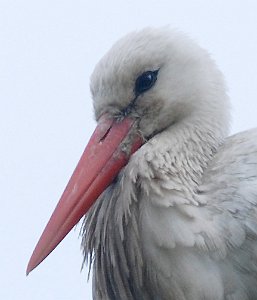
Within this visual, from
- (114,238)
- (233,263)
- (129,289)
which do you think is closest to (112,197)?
(114,238)

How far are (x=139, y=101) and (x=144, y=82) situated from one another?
0.06 metres

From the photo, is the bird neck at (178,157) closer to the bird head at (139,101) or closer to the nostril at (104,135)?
the bird head at (139,101)

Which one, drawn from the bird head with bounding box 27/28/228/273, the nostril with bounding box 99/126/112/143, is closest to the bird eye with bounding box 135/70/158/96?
the bird head with bounding box 27/28/228/273

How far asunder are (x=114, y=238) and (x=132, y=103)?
0.43 m

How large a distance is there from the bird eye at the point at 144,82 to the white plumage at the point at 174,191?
0.02 meters

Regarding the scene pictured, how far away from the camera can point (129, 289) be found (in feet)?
7.57

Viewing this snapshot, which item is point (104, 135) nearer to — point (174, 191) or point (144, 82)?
point (144, 82)

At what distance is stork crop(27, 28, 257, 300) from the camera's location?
2139 millimetres

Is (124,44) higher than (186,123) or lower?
higher

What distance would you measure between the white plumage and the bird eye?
17mm

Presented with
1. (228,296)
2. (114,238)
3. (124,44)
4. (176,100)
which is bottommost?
(228,296)

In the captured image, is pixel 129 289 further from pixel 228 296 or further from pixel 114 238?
pixel 228 296

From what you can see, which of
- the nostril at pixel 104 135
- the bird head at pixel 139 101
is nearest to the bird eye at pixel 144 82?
the bird head at pixel 139 101

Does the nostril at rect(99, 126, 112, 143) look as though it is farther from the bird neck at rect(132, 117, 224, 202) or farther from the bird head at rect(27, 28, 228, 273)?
the bird neck at rect(132, 117, 224, 202)
